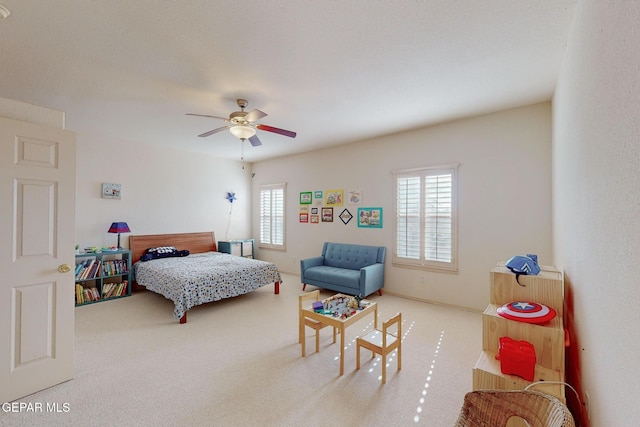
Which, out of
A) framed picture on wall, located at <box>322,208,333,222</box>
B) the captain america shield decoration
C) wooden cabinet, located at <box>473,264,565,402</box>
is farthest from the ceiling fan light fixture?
the captain america shield decoration

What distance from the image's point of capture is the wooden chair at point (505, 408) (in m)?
1.23

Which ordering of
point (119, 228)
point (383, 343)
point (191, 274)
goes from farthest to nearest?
point (119, 228) < point (191, 274) < point (383, 343)

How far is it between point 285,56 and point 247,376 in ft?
9.40

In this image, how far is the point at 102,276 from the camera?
454 cm

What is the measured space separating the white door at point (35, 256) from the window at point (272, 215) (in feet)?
14.7

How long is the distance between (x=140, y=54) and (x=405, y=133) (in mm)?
3763

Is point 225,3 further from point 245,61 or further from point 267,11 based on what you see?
point 245,61

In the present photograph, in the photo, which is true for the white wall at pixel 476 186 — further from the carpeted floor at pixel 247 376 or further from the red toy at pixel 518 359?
the red toy at pixel 518 359

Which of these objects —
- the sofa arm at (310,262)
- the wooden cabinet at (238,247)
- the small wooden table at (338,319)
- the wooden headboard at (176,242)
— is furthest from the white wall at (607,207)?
the wooden headboard at (176,242)

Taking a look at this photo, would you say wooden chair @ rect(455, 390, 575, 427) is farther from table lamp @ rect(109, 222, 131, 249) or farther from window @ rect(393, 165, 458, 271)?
table lamp @ rect(109, 222, 131, 249)

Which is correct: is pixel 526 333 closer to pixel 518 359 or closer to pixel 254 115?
pixel 518 359

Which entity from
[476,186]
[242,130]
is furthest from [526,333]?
[242,130]

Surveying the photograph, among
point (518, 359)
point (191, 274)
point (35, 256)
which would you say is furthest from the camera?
point (191, 274)

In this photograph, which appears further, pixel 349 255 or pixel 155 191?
pixel 155 191
